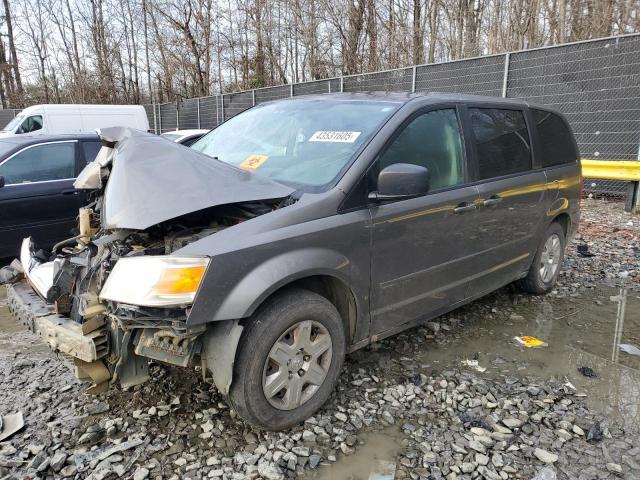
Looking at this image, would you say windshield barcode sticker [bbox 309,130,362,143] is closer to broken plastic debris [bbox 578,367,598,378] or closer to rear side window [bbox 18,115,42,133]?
broken plastic debris [bbox 578,367,598,378]

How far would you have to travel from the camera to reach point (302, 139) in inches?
132

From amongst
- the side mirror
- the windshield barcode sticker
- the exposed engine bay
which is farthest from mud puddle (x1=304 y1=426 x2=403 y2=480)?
the windshield barcode sticker

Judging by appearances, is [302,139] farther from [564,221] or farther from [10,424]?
[564,221]

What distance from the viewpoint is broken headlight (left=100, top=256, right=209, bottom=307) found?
2.24m

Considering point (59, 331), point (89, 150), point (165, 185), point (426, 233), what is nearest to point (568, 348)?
point (426, 233)

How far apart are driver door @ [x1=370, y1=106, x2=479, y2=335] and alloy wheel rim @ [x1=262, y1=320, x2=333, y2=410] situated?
45 cm

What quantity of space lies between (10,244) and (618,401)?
5967mm

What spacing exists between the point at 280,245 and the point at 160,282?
61 cm

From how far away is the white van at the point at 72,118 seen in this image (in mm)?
16031

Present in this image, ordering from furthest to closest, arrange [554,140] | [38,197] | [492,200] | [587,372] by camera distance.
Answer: [38,197]
[554,140]
[492,200]
[587,372]

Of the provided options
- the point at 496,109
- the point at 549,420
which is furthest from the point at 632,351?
the point at 496,109

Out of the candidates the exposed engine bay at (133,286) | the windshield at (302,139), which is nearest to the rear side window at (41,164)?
the windshield at (302,139)

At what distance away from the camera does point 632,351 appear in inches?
150

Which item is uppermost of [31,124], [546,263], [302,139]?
[31,124]
